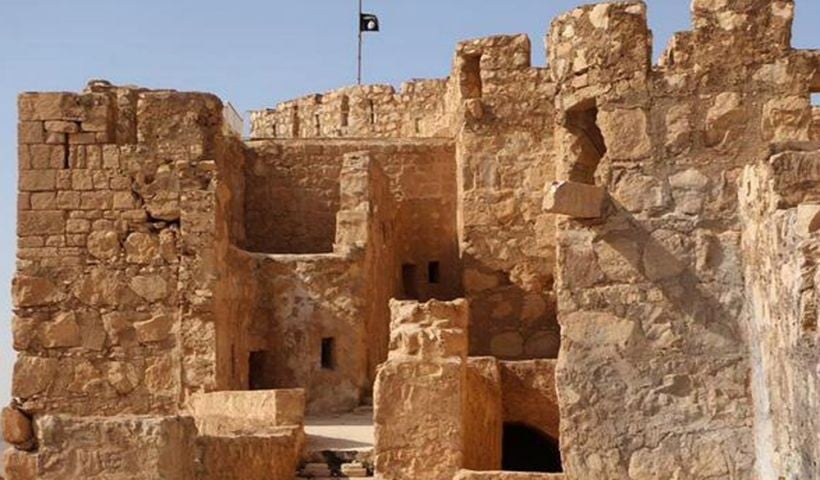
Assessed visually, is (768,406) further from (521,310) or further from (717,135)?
(521,310)

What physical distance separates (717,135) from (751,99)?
0.29 meters

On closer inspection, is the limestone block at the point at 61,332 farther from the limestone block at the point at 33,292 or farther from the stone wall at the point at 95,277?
the limestone block at the point at 33,292

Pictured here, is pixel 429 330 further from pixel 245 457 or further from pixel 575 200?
pixel 575 200

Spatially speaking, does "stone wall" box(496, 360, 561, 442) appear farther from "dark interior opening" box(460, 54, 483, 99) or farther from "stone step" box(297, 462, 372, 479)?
"dark interior opening" box(460, 54, 483, 99)

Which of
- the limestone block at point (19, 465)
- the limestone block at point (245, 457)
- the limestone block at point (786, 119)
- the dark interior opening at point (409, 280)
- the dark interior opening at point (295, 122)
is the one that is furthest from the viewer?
the dark interior opening at point (295, 122)

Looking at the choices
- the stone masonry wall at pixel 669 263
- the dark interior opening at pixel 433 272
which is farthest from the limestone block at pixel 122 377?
the stone masonry wall at pixel 669 263

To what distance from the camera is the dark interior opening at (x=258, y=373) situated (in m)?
15.2

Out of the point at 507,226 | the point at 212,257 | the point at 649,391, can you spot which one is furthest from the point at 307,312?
the point at 649,391

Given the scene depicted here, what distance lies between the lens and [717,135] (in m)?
6.36

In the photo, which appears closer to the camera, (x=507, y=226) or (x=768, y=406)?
(x=768, y=406)

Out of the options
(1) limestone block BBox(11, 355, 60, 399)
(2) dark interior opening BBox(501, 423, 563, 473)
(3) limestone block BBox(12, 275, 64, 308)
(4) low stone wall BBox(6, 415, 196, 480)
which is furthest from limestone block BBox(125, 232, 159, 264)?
(2) dark interior opening BBox(501, 423, 563, 473)

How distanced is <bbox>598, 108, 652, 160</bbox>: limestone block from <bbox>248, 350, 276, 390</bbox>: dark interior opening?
9.35 m

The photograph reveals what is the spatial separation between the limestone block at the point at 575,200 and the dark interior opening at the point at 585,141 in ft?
2.04

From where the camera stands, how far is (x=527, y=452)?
1462 cm
